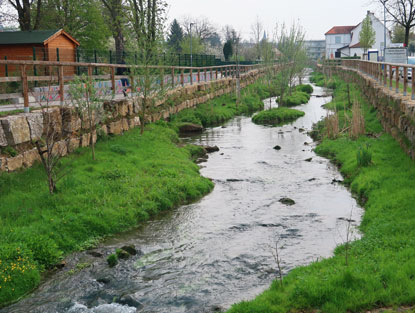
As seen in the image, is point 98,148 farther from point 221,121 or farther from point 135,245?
point 221,121

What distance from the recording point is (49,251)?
29.6 feet

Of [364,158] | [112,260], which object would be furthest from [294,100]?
[112,260]

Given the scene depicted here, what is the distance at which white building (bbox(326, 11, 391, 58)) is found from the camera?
96.8m

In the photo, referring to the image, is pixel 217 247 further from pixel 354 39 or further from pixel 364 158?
pixel 354 39

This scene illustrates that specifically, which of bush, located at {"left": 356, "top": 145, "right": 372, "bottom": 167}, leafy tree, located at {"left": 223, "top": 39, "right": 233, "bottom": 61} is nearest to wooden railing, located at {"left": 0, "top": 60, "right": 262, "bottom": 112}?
bush, located at {"left": 356, "top": 145, "right": 372, "bottom": 167}

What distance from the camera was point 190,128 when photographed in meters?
24.7

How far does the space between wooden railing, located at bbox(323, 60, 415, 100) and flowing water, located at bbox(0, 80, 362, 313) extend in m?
3.59

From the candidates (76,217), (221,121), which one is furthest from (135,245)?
(221,121)

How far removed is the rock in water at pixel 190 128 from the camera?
24308mm

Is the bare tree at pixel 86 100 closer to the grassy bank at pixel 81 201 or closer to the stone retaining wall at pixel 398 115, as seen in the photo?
the grassy bank at pixel 81 201

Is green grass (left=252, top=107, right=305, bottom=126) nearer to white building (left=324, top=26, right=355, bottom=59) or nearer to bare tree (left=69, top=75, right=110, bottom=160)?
bare tree (left=69, top=75, right=110, bottom=160)

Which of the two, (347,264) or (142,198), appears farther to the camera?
(142,198)

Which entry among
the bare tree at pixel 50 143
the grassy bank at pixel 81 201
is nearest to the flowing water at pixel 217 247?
the grassy bank at pixel 81 201

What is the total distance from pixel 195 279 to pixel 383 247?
313cm
